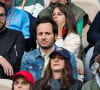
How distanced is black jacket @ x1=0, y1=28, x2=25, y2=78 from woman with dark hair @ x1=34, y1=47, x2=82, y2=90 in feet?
2.21

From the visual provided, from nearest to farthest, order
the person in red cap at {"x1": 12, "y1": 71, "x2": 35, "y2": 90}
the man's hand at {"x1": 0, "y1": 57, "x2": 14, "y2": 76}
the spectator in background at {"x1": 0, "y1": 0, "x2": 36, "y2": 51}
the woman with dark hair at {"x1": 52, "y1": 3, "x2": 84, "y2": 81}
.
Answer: the person in red cap at {"x1": 12, "y1": 71, "x2": 35, "y2": 90} → the man's hand at {"x1": 0, "y1": 57, "x2": 14, "y2": 76} → the woman with dark hair at {"x1": 52, "y1": 3, "x2": 84, "y2": 81} → the spectator in background at {"x1": 0, "y1": 0, "x2": 36, "y2": 51}

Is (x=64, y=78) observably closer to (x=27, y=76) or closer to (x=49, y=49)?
(x=27, y=76)

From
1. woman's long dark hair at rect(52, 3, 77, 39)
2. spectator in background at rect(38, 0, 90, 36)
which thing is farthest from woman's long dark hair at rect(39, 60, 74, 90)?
spectator in background at rect(38, 0, 90, 36)

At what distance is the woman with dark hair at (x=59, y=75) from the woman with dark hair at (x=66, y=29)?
71 centimetres

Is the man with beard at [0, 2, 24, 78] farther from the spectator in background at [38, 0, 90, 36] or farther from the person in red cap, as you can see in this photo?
the spectator in background at [38, 0, 90, 36]

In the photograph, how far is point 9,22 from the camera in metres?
8.74

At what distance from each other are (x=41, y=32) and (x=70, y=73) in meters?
0.88

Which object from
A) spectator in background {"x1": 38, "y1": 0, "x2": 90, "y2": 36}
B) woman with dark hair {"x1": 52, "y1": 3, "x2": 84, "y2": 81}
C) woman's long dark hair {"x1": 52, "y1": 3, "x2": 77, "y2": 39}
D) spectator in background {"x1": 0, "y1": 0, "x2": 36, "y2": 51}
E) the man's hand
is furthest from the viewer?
spectator in background {"x1": 38, "y1": 0, "x2": 90, "y2": 36}

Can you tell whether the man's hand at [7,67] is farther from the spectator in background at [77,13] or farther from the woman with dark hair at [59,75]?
the spectator in background at [77,13]

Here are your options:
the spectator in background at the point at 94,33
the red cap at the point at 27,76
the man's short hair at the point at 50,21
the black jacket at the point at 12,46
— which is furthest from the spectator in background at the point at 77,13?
the red cap at the point at 27,76

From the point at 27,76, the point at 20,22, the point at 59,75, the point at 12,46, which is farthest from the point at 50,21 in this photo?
the point at 27,76

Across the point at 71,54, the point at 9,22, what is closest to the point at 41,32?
the point at 71,54

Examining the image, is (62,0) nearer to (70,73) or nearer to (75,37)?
(75,37)

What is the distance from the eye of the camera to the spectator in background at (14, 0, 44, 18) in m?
9.35
